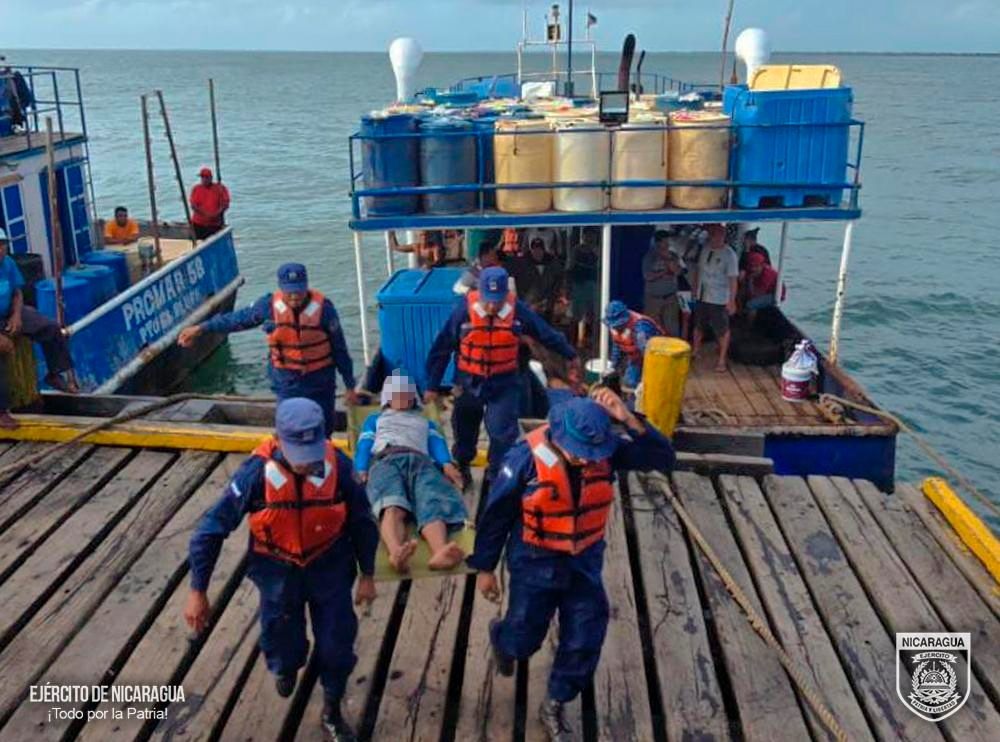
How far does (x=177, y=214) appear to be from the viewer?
112 ft

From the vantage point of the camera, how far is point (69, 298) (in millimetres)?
13055

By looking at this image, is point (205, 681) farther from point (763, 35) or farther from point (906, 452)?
point (906, 452)

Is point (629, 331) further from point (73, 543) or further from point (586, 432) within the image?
point (73, 543)

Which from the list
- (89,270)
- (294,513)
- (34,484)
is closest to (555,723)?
(294,513)

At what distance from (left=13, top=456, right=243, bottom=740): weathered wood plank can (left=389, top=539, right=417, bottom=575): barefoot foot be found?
4.53ft

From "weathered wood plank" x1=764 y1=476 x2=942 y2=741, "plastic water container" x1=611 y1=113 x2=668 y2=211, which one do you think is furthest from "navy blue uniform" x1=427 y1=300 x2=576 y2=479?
"plastic water container" x1=611 y1=113 x2=668 y2=211

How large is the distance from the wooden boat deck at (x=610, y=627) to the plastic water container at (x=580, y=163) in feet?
11.3

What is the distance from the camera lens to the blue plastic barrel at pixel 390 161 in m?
9.02

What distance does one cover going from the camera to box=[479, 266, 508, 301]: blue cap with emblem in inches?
253

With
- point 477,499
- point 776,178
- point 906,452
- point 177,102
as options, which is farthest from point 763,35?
point 177,102

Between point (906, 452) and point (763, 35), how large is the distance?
7.17 metres

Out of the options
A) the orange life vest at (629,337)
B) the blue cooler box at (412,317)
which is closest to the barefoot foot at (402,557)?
the orange life vest at (629,337)

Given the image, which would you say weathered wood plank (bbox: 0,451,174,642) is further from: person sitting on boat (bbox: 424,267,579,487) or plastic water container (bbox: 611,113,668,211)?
plastic water container (bbox: 611,113,668,211)

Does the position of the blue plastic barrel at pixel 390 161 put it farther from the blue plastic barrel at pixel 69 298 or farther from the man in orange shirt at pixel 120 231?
the man in orange shirt at pixel 120 231
